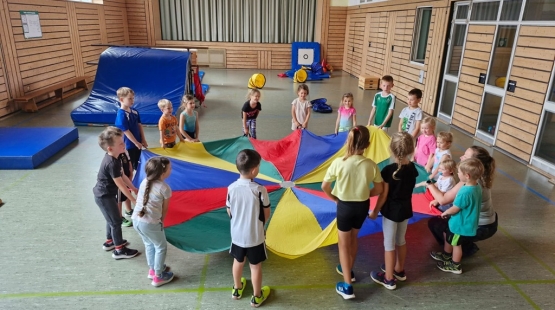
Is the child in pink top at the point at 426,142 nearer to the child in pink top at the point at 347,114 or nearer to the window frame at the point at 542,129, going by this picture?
the child in pink top at the point at 347,114

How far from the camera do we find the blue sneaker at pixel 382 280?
109 inches

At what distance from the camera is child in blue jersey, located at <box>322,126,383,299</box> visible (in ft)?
7.80

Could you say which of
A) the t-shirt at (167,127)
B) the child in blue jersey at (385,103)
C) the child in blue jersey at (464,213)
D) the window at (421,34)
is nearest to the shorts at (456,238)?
the child in blue jersey at (464,213)

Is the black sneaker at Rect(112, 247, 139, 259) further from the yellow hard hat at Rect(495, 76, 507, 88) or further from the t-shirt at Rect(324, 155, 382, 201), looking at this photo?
the yellow hard hat at Rect(495, 76, 507, 88)

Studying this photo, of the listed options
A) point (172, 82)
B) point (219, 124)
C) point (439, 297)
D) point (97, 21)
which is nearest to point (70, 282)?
point (439, 297)

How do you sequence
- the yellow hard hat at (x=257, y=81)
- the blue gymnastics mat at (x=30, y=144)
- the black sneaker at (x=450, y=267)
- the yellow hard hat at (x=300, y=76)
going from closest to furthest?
the black sneaker at (x=450, y=267), the blue gymnastics mat at (x=30, y=144), the yellow hard hat at (x=257, y=81), the yellow hard hat at (x=300, y=76)

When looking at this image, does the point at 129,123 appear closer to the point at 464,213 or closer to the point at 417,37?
the point at 464,213

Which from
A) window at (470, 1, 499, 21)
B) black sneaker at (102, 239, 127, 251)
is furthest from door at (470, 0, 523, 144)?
black sneaker at (102, 239, 127, 251)

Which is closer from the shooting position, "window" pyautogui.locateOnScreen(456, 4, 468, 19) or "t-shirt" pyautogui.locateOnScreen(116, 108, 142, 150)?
"t-shirt" pyautogui.locateOnScreen(116, 108, 142, 150)

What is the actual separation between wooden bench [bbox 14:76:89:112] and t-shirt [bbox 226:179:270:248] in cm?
708

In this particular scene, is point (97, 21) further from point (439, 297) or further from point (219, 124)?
point (439, 297)

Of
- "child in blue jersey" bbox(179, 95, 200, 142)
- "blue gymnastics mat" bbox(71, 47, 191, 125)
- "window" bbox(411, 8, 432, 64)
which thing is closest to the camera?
"child in blue jersey" bbox(179, 95, 200, 142)

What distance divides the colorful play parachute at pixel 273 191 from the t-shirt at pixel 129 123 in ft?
1.15

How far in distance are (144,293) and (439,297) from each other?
2.17m
